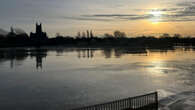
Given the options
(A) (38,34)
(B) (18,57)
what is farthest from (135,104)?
(A) (38,34)

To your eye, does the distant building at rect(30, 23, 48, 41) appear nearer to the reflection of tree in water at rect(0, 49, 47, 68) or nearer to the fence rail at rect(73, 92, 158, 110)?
the reflection of tree in water at rect(0, 49, 47, 68)

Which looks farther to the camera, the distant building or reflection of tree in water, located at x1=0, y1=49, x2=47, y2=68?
the distant building

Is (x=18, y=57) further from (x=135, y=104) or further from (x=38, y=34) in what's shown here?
(x=38, y=34)

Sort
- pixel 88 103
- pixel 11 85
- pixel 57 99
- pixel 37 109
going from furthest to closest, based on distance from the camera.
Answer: pixel 11 85 → pixel 57 99 → pixel 88 103 → pixel 37 109

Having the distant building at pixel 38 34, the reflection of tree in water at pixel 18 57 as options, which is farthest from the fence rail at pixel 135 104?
the distant building at pixel 38 34

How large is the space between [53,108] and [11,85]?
8760 millimetres

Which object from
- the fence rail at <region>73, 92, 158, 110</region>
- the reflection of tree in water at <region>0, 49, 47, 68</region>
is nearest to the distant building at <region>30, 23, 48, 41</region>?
the reflection of tree in water at <region>0, 49, 47, 68</region>

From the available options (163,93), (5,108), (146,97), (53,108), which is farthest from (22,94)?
(163,93)

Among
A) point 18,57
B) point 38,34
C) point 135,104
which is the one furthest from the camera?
point 38,34

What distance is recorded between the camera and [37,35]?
181m

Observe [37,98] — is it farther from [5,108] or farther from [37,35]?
[37,35]

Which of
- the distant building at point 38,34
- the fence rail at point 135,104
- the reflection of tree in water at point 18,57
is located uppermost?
the distant building at point 38,34

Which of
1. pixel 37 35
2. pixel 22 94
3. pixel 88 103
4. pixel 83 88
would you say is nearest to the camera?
→ pixel 88 103

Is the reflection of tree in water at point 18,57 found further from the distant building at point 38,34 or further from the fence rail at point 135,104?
the distant building at point 38,34
